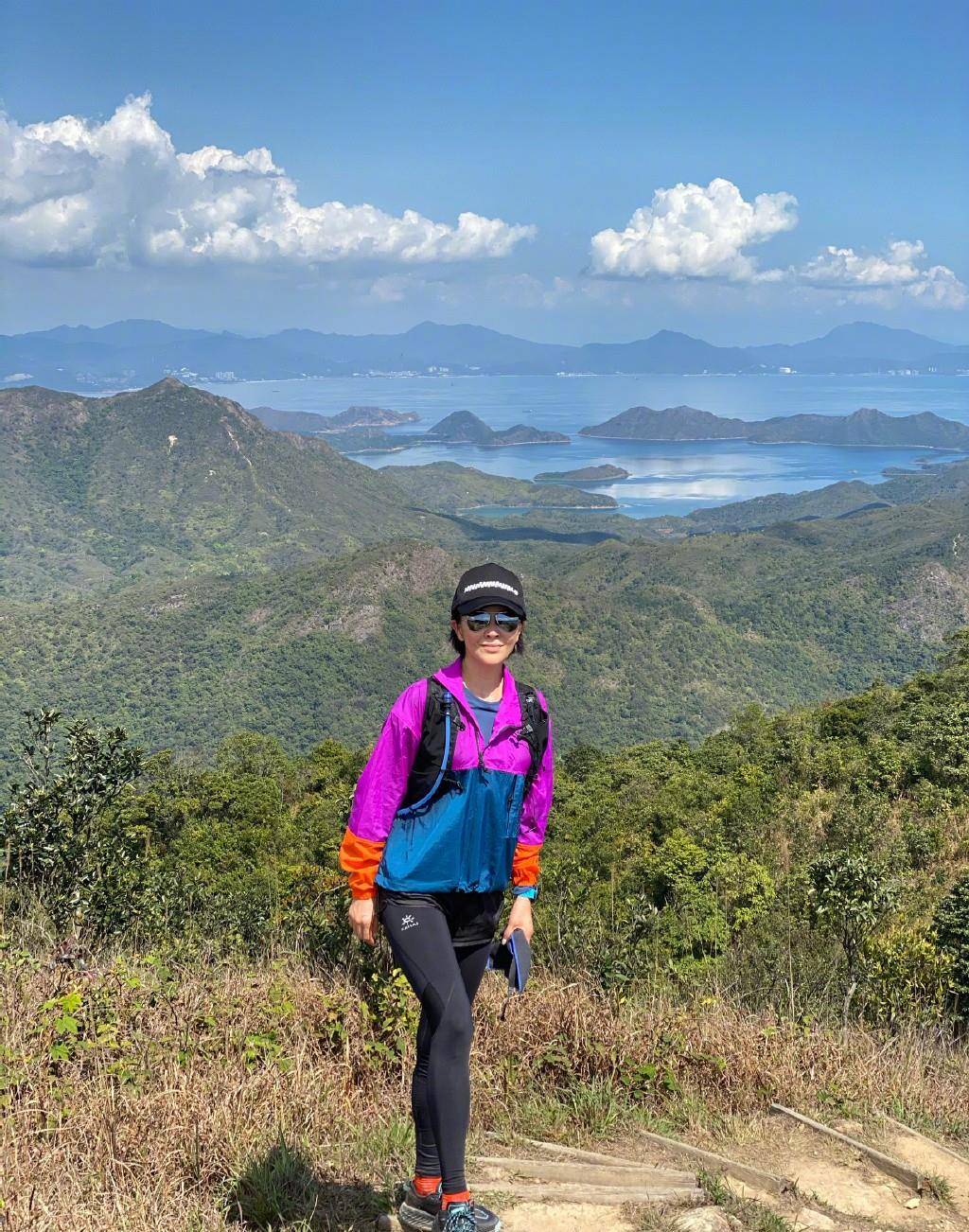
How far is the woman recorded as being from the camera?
8.16ft

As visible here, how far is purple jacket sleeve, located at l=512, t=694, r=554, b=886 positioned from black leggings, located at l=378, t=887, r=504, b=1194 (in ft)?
0.67

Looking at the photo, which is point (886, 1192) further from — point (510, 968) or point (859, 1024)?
point (510, 968)

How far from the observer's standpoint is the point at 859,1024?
4043 mm

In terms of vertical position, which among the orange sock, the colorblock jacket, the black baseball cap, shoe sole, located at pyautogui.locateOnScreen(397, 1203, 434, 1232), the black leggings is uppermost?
the black baseball cap

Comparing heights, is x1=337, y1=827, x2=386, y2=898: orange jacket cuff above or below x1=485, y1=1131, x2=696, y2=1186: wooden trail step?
above

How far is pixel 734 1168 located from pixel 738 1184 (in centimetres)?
6

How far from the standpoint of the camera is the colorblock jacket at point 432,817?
8.25 feet

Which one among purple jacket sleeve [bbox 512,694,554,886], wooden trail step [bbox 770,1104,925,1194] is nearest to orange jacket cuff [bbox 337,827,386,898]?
purple jacket sleeve [bbox 512,694,554,886]

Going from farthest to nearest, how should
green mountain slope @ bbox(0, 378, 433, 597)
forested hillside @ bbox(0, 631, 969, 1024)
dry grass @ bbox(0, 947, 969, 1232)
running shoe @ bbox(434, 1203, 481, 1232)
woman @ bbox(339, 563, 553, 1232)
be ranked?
green mountain slope @ bbox(0, 378, 433, 597) < forested hillside @ bbox(0, 631, 969, 1024) < dry grass @ bbox(0, 947, 969, 1232) < woman @ bbox(339, 563, 553, 1232) < running shoe @ bbox(434, 1203, 481, 1232)

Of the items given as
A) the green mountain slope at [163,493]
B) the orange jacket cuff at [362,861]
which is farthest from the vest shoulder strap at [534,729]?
the green mountain slope at [163,493]

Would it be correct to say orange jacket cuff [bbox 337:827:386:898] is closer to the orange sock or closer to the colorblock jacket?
the colorblock jacket

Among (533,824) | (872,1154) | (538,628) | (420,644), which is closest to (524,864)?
(533,824)

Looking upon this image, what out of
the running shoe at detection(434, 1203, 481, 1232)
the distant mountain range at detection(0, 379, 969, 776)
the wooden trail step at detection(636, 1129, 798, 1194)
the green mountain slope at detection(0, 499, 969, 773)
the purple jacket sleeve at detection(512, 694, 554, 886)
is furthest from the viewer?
the distant mountain range at detection(0, 379, 969, 776)

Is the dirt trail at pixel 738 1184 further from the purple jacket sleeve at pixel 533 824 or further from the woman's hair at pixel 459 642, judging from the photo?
the woman's hair at pixel 459 642
